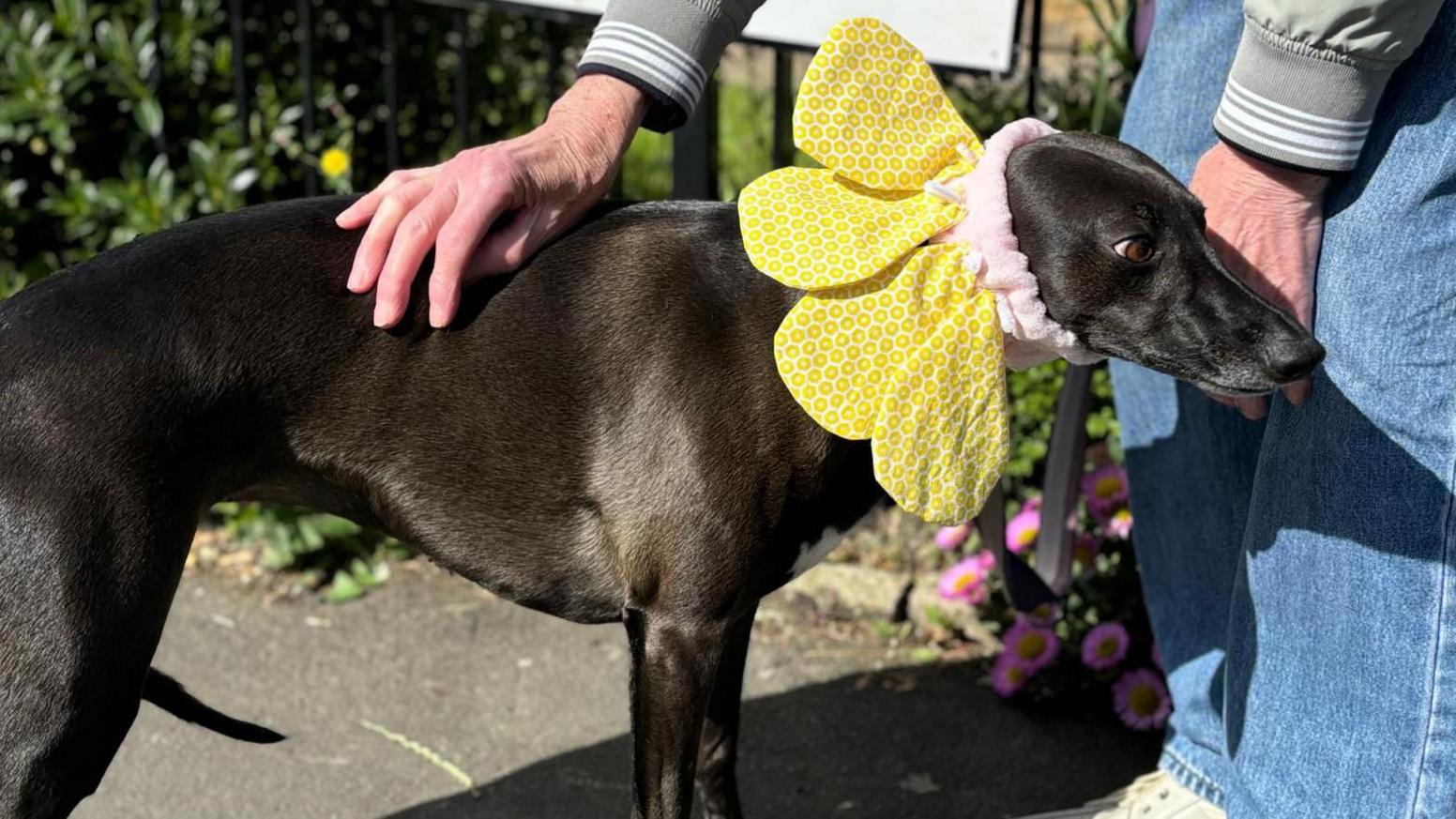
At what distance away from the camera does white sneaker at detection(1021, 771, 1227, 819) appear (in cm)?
303

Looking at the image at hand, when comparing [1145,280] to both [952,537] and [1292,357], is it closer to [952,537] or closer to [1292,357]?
[1292,357]

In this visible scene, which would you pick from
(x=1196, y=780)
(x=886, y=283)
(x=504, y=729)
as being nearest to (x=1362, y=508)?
(x=886, y=283)

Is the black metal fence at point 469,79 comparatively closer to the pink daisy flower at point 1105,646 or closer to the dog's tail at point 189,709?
the pink daisy flower at point 1105,646

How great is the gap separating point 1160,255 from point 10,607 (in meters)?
1.63

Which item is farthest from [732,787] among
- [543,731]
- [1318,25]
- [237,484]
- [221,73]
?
[221,73]

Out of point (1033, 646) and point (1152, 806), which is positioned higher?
point (1152, 806)

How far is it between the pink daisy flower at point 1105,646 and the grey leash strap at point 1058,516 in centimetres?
20

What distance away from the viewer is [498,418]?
2.34 metres

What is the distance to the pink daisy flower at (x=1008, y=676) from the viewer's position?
147 inches

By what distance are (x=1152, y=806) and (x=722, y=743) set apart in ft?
2.95

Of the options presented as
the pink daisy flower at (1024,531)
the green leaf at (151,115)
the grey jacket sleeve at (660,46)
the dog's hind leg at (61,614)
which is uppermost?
the grey jacket sleeve at (660,46)

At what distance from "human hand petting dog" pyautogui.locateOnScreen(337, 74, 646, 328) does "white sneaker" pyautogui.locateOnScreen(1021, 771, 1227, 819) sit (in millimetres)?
1571

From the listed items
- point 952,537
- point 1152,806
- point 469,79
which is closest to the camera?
point 1152,806

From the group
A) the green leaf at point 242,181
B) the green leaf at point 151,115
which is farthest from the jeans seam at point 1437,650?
the green leaf at point 151,115
